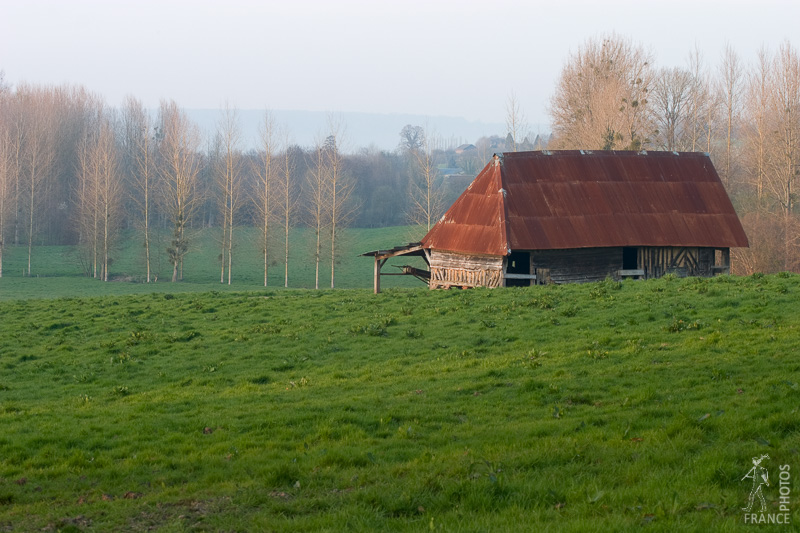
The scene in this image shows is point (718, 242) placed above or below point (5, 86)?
below

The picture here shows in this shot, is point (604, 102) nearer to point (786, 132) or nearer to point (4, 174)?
point (786, 132)

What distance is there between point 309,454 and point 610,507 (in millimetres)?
3755

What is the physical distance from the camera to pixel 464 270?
111 feet

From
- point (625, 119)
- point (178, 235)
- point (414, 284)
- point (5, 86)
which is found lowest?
point (414, 284)

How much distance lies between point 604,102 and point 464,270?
38844mm


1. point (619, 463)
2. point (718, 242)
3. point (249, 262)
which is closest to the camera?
point (619, 463)

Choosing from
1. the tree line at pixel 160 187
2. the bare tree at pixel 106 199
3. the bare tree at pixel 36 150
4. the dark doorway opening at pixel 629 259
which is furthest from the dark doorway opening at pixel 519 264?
the bare tree at pixel 36 150

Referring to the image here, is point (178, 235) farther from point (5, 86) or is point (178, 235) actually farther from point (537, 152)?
point (5, 86)

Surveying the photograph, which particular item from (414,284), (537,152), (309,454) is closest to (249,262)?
(414,284)

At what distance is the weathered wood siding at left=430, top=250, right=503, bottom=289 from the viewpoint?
32.3 meters

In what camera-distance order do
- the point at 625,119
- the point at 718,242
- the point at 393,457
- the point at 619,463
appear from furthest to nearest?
the point at 625,119
the point at 718,242
the point at 393,457
the point at 619,463

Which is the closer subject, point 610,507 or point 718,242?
point 610,507

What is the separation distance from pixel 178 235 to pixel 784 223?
5101 cm

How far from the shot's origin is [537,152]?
119ft
